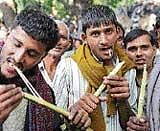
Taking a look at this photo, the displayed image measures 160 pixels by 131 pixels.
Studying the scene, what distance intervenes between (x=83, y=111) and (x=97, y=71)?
0.47 m

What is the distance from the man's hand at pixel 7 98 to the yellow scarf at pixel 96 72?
0.93 metres

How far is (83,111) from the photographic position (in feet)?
9.58

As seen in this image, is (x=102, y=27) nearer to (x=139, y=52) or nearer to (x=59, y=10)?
(x=139, y=52)

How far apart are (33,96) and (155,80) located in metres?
0.79

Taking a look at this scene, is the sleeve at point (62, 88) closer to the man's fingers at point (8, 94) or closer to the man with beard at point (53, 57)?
the man's fingers at point (8, 94)

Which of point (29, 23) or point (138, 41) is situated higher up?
point (29, 23)

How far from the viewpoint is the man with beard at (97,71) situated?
3.30 metres

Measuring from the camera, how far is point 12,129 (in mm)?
2928

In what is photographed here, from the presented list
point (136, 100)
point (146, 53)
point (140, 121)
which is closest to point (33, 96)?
point (140, 121)

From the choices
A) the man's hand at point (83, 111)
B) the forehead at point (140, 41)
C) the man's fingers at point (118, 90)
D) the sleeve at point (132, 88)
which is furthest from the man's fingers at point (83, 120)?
the forehead at point (140, 41)

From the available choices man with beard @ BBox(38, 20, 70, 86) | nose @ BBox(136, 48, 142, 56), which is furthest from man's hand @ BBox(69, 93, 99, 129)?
man with beard @ BBox(38, 20, 70, 86)

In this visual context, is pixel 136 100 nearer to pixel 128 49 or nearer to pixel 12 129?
pixel 12 129

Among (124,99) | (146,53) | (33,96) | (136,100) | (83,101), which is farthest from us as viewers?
(146,53)

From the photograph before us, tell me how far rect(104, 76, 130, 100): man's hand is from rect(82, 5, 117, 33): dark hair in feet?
1.90
